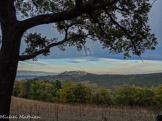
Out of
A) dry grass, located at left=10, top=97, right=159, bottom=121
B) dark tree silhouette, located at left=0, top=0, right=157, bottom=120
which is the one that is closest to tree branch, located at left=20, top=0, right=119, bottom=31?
dark tree silhouette, located at left=0, top=0, right=157, bottom=120

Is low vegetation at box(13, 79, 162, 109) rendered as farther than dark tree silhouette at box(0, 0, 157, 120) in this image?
Yes

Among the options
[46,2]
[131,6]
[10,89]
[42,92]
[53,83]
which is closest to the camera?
[10,89]

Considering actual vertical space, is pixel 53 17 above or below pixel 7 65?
above

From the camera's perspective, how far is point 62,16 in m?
5.87

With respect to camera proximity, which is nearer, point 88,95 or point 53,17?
point 53,17

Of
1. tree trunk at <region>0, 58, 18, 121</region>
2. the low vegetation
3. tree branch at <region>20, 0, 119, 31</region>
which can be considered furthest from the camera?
the low vegetation

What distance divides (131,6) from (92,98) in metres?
64.9

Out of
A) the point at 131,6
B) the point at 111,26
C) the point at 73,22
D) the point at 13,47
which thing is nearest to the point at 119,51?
the point at 111,26

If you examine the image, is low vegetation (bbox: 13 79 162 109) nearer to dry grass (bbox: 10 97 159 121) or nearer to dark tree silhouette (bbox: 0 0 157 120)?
dry grass (bbox: 10 97 159 121)

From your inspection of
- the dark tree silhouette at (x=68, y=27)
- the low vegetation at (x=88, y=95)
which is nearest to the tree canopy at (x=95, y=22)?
the dark tree silhouette at (x=68, y=27)

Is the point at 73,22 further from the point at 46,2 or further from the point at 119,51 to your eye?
the point at 119,51

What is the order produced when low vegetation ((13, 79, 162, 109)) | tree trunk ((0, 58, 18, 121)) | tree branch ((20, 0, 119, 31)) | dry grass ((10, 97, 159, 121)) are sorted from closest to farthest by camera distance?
tree trunk ((0, 58, 18, 121)) < tree branch ((20, 0, 119, 31)) < dry grass ((10, 97, 159, 121)) < low vegetation ((13, 79, 162, 109))

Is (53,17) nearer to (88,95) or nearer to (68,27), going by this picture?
(68,27)

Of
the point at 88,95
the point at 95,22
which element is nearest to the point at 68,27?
the point at 95,22
